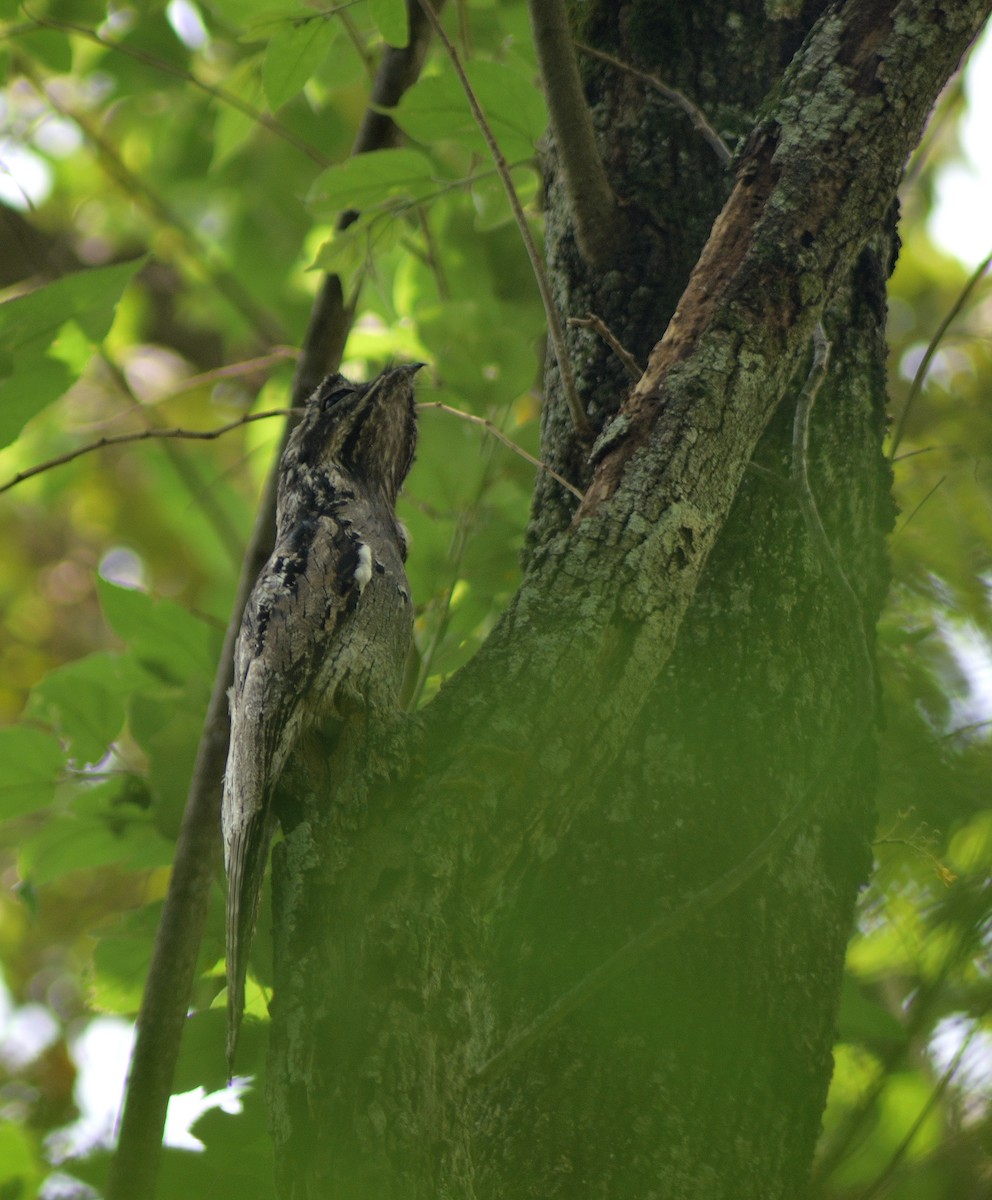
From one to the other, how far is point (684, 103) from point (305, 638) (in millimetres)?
1309

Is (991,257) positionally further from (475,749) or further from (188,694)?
(188,694)

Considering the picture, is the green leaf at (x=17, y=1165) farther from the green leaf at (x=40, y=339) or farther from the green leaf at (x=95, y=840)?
the green leaf at (x=40, y=339)

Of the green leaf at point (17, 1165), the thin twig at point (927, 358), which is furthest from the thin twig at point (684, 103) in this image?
the green leaf at point (17, 1165)

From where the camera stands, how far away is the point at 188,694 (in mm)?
2652

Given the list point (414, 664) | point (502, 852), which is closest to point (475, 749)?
point (502, 852)

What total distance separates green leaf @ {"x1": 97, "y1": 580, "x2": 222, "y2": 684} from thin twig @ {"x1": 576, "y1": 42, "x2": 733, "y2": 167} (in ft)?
5.21

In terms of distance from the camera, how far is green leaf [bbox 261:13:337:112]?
229cm

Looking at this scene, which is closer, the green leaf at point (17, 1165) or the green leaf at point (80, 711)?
the green leaf at point (17, 1165)

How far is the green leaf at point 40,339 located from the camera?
2264 mm

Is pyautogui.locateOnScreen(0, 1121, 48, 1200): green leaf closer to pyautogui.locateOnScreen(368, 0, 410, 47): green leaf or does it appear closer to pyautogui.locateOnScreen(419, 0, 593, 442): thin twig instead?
pyautogui.locateOnScreen(419, 0, 593, 442): thin twig

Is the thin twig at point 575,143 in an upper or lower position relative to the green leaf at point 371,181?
lower

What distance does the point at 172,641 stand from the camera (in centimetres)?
275

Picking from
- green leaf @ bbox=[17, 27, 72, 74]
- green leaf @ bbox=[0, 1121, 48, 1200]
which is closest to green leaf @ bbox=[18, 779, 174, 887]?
green leaf @ bbox=[0, 1121, 48, 1200]

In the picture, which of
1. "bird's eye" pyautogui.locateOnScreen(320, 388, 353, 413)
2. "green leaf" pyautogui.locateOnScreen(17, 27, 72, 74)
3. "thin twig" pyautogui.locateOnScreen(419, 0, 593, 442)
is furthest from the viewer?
"bird's eye" pyautogui.locateOnScreen(320, 388, 353, 413)
